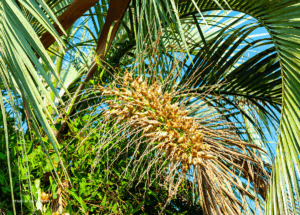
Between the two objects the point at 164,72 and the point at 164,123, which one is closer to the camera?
the point at 164,123

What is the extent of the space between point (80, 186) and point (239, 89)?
1082 millimetres

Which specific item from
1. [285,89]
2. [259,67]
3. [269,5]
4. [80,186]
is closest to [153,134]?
[80,186]

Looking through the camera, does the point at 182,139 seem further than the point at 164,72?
No

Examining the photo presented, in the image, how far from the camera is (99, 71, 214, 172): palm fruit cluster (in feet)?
2.69

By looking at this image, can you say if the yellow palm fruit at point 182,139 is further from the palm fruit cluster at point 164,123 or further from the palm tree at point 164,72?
the palm tree at point 164,72

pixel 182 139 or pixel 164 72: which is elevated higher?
pixel 164 72

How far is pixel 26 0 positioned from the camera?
0.64 meters

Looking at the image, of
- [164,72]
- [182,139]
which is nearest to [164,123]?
[182,139]

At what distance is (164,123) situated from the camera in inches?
34.3

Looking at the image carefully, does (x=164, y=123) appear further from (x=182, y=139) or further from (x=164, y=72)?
(x=164, y=72)

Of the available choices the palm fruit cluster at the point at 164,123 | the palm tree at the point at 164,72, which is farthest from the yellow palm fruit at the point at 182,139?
the palm tree at the point at 164,72

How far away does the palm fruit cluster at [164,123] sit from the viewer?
2.69ft

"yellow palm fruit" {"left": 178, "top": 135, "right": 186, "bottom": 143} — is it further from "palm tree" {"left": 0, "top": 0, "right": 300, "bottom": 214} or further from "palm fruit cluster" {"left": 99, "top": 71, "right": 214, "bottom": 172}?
"palm tree" {"left": 0, "top": 0, "right": 300, "bottom": 214}

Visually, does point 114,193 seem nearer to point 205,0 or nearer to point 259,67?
point 259,67
